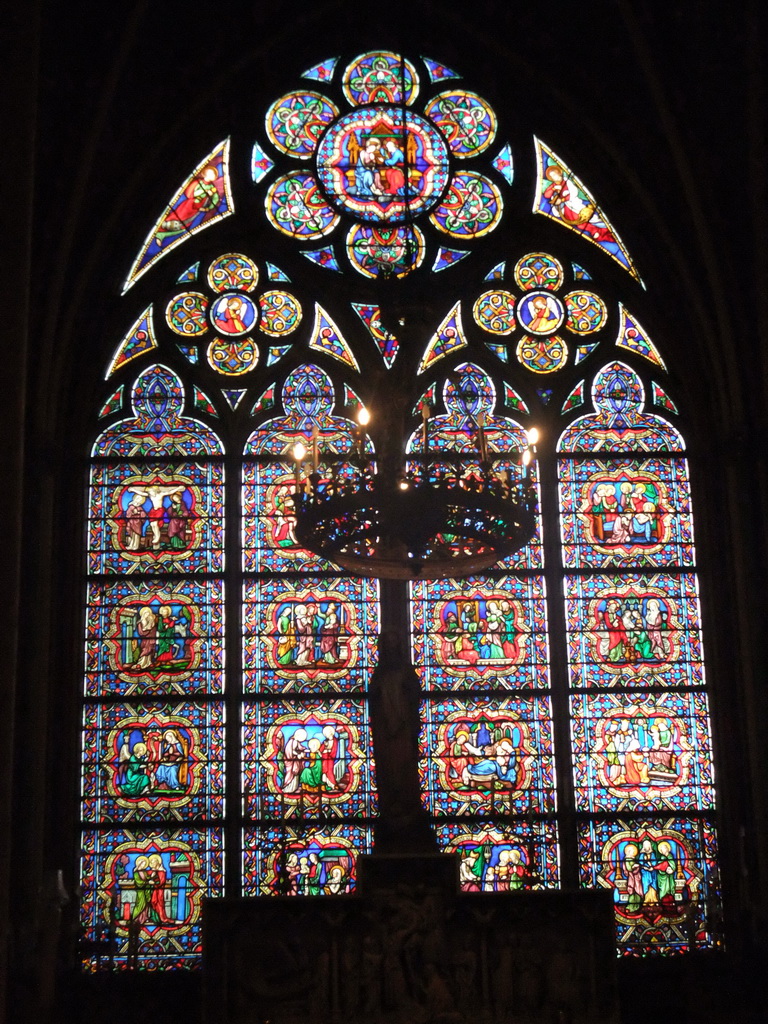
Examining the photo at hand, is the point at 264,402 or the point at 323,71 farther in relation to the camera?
the point at 323,71

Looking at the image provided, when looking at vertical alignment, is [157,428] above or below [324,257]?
below

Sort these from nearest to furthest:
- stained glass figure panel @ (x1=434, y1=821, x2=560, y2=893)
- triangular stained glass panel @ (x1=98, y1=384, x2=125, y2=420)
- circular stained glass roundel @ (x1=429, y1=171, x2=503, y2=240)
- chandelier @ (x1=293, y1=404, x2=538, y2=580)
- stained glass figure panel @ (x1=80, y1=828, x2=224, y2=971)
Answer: chandelier @ (x1=293, y1=404, x2=538, y2=580) < stained glass figure panel @ (x1=80, y1=828, x2=224, y2=971) < stained glass figure panel @ (x1=434, y1=821, x2=560, y2=893) < triangular stained glass panel @ (x1=98, y1=384, x2=125, y2=420) < circular stained glass roundel @ (x1=429, y1=171, x2=503, y2=240)

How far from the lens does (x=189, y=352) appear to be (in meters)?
16.6

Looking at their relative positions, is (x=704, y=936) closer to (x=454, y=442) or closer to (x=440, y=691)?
(x=440, y=691)

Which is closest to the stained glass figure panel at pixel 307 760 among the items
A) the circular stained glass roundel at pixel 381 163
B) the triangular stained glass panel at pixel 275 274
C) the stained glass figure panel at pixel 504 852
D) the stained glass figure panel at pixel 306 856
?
the stained glass figure panel at pixel 306 856

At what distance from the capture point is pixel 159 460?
53.0ft

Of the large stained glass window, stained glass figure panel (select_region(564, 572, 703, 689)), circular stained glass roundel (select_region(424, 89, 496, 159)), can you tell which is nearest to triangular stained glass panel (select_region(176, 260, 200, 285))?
the large stained glass window

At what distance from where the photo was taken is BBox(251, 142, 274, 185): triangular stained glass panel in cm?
1720

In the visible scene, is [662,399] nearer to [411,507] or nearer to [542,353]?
[542,353]

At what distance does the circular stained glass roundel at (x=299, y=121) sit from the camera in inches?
680

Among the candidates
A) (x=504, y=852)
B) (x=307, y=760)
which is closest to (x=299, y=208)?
(x=307, y=760)

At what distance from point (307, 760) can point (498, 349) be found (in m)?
4.44

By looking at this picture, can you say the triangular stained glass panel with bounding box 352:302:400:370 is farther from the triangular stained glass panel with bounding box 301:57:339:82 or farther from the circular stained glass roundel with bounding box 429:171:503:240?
the triangular stained glass panel with bounding box 301:57:339:82

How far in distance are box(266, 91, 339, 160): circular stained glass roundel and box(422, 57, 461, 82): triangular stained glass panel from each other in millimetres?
1048
